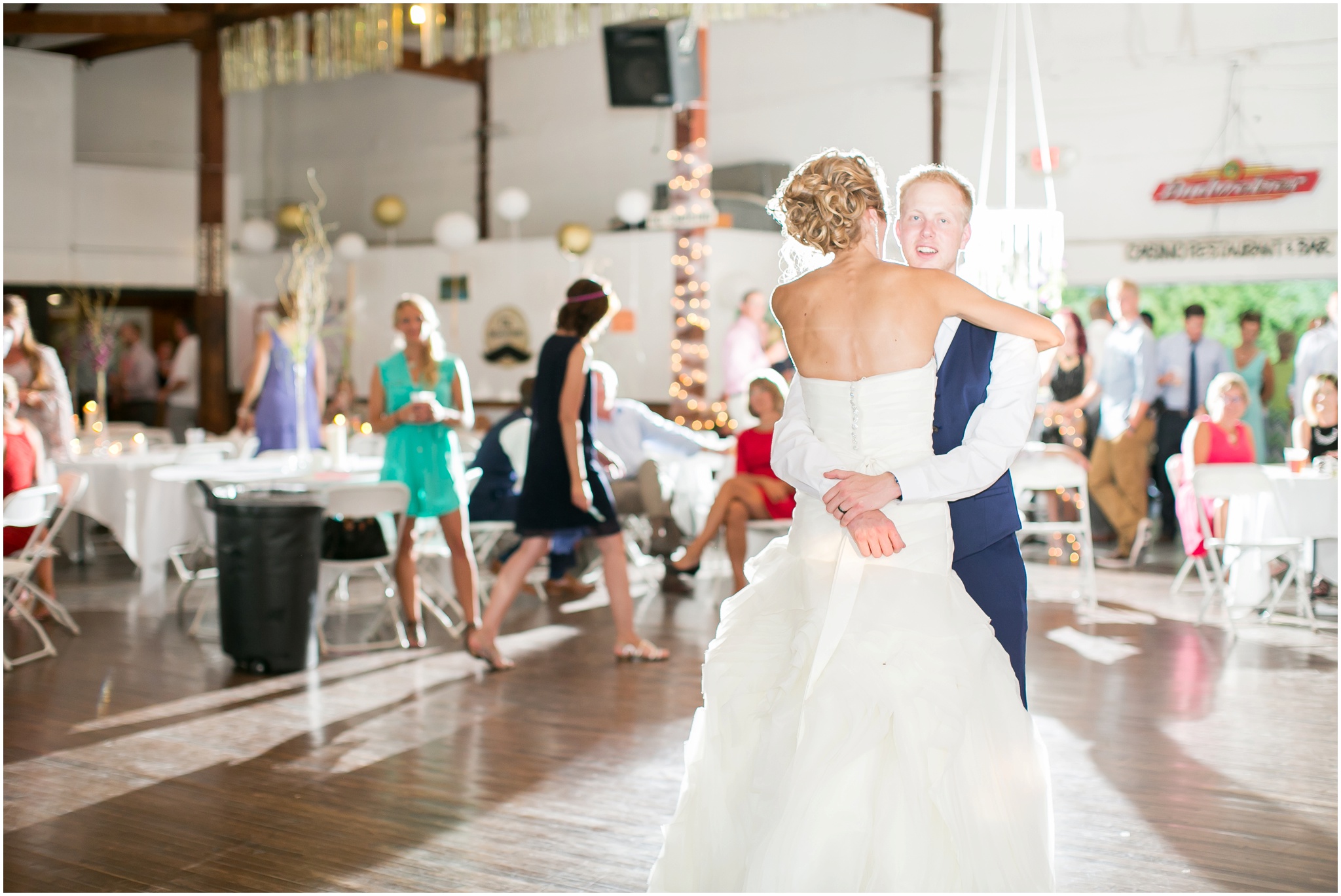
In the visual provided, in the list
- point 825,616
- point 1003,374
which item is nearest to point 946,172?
point 1003,374

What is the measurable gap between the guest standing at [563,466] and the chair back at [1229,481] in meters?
2.87

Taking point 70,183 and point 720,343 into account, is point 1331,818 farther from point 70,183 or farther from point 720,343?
point 70,183

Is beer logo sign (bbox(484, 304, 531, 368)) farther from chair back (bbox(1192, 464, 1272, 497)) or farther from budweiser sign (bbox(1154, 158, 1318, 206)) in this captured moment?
chair back (bbox(1192, 464, 1272, 497))

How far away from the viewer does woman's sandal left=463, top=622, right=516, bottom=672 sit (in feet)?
17.5

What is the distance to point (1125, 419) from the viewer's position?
30.0 ft

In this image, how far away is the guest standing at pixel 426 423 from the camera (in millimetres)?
5727

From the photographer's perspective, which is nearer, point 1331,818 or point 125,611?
point 1331,818

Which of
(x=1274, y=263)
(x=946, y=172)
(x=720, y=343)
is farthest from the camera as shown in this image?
(x=720, y=343)

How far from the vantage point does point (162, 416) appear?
14.0 m

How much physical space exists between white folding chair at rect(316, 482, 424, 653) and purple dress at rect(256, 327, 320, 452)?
1.88 metres

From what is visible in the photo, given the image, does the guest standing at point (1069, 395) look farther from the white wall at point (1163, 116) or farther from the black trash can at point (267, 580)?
the black trash can at point (267, 580)

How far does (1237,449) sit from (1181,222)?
511cm

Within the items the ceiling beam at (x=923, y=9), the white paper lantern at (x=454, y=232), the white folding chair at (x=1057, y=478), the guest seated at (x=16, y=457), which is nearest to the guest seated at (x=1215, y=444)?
the white folding chair at (x=1057, y=478)

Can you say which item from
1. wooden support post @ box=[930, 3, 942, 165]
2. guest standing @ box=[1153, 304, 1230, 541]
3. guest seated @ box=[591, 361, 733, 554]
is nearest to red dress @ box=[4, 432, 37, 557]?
guest seated @ box=[591, 361, 733, 554]
